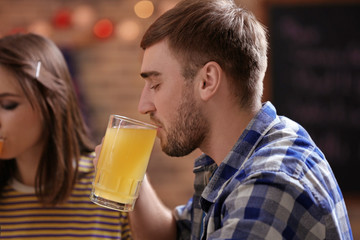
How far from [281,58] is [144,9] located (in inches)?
42.7

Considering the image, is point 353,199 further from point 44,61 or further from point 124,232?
point 44,61

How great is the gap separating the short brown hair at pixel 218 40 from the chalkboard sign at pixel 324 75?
87.3 inches

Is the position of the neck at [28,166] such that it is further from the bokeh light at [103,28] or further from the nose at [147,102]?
the bokeh light at [103,28]

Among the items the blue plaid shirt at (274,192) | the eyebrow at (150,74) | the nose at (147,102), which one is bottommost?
the blue plaid shirt at (274,192)

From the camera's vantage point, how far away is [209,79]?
4.09 feet

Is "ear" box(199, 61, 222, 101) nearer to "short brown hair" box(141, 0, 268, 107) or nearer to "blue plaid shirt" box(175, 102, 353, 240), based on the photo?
"short brown hair" box(141, 0, 268, 107)

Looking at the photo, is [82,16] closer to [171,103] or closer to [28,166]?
[28,166]

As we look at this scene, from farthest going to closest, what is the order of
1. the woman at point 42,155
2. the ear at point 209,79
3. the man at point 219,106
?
the woman at point 42,155 → the ear at point 209,79 → the man at point 219,106

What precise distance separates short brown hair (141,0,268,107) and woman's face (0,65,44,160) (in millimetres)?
607

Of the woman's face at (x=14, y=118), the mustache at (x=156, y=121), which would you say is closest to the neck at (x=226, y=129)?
the mustache at (x=156, y=121)

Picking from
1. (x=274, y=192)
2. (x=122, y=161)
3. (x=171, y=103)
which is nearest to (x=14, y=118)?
(x=122, y=161)

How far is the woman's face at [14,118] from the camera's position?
64.7 inches

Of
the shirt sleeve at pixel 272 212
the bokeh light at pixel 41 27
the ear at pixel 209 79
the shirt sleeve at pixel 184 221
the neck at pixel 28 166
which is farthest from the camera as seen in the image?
the bokeh light at pixel 41 27

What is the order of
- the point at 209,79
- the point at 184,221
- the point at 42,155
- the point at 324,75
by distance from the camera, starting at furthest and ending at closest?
1. the point at 324,75
2. the point at 42,155
3. the point at 184,221
4. the point at 209,79
